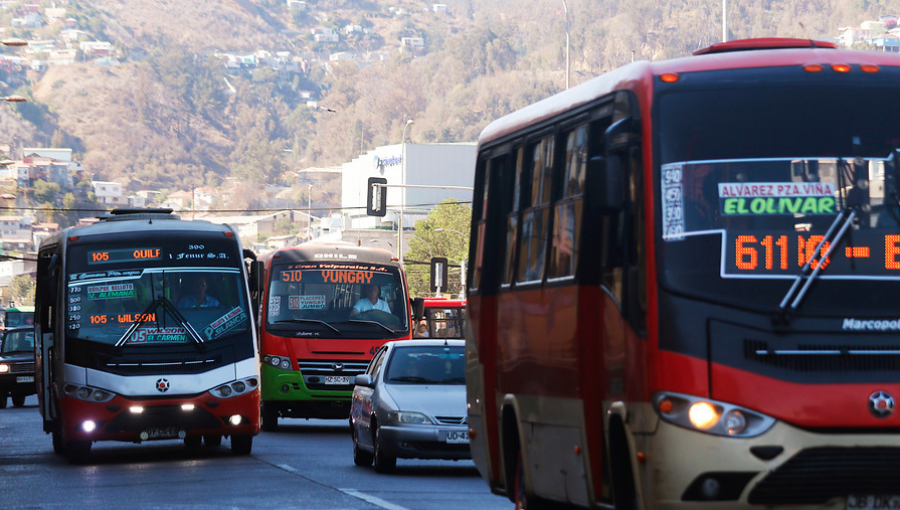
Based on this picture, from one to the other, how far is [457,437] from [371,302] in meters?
8.84

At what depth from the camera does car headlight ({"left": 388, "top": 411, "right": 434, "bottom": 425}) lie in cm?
1656

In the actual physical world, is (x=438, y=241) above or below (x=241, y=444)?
above

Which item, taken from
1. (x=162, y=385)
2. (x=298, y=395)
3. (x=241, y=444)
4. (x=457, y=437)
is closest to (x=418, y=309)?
(x=298, y=395)

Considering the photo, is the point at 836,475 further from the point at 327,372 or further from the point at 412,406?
the point at 327,372

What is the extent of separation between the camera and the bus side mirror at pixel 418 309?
24594 millimetres

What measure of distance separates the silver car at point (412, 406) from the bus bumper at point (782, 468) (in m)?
8.83

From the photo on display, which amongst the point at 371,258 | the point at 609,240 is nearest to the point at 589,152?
the point at 609,240

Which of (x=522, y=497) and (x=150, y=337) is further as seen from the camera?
(x=150, y=337)

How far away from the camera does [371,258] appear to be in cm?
2564

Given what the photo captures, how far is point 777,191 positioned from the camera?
7.99 m

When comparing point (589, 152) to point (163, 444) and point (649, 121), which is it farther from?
point (163, 444)

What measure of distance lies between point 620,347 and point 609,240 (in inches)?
27.0

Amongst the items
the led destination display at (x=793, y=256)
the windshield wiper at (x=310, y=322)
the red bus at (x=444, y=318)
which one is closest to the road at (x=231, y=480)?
the windshield wiper at (x=310, y=322)

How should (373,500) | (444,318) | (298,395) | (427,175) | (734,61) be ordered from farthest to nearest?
(427,175)
(444,318)
(298,395)
(373,500)
(734,61)
